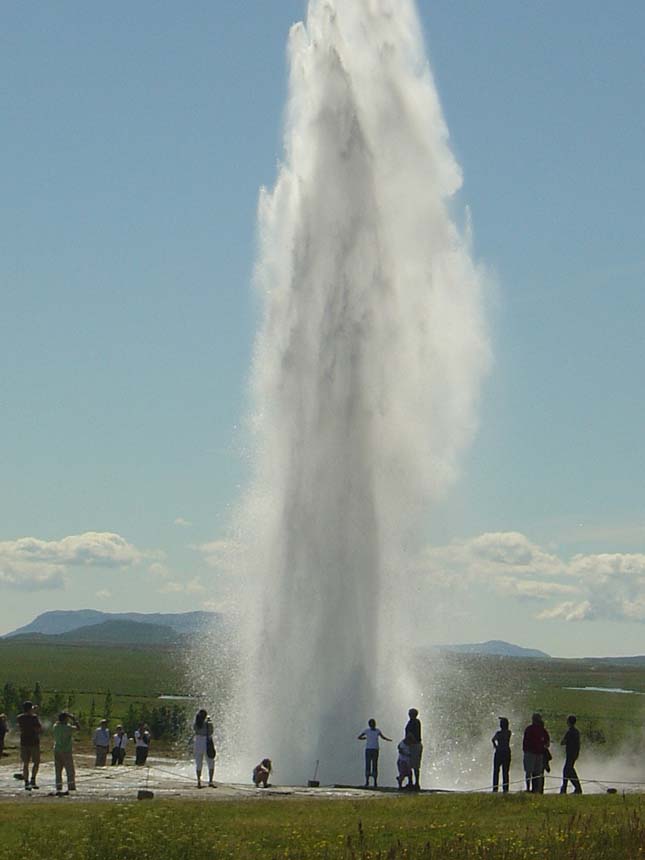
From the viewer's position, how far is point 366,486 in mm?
38656

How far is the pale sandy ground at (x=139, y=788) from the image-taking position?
2648cm

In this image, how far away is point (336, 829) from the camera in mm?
21000

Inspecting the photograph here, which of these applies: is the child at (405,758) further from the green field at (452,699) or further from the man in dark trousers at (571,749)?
the green field at (452,699)

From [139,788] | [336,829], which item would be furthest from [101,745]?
[336,829]

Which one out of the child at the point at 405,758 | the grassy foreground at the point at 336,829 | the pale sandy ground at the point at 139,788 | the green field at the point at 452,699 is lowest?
the grassy foreground at the point at 336,829

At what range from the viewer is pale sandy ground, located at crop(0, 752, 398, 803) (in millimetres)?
26484

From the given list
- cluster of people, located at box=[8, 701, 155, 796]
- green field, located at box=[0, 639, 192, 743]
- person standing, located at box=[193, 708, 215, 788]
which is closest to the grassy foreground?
cluster of people, located at box=[8, 701, 155, 796]

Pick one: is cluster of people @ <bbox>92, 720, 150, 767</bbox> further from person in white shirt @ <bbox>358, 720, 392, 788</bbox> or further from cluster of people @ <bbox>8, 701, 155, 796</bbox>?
person in white shirt @ <bbox>358, 720, 392, 788</bbox>

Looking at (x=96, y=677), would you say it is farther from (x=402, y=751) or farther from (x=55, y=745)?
(x=55, y=745)

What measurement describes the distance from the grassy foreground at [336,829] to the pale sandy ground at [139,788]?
165 centimetres

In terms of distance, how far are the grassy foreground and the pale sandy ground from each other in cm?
165

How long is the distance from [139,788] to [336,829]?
8.48m

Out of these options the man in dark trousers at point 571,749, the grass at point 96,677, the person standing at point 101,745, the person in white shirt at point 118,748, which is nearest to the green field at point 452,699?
the grass at point 96,677

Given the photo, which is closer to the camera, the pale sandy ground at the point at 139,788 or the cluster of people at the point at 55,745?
the pale sandy ground at the point at 139,788
